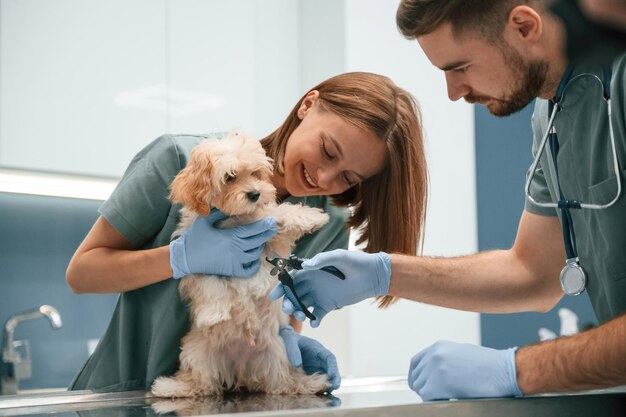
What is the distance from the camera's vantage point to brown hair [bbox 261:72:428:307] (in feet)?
5.31

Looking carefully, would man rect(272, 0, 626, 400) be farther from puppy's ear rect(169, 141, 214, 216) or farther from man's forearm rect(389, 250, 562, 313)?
puppy's ear rect(169, 141, 214, 216)

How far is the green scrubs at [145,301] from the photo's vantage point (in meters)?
1.53

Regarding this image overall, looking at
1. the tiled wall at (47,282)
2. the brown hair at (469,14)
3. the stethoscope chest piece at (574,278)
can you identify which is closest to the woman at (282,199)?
the brown hair at (469,14)

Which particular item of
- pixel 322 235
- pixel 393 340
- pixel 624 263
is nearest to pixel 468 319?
pixel 393 340

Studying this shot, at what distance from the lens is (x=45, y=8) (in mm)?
2707

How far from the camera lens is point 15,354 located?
2.86 metres

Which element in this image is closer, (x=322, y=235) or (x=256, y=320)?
(x=256, y=320)

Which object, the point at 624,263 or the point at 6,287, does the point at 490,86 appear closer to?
the point at 624,263

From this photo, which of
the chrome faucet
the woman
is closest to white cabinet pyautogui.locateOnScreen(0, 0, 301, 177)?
the chrome faucet

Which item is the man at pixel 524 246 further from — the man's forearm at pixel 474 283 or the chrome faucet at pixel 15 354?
the chrome faucet at pixel 15 354

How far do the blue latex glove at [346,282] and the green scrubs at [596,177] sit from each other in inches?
16.0

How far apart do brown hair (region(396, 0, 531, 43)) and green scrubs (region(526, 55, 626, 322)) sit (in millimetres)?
175

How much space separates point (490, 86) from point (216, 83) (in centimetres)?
196

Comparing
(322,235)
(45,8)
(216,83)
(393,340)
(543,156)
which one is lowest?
(393,340)
